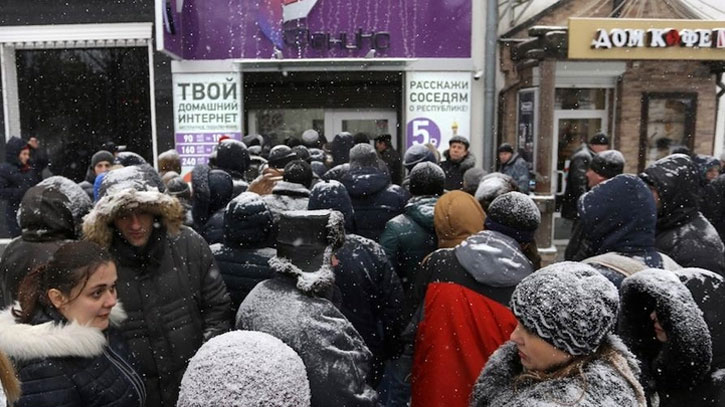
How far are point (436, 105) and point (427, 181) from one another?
707 cm

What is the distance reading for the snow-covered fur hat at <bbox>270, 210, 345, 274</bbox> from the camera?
2.47m

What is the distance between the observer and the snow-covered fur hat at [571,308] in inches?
67.1

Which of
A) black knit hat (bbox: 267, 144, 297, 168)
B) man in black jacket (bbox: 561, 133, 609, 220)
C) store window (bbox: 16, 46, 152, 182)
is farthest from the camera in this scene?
store window (bbox: 16, 46, 152, 182)

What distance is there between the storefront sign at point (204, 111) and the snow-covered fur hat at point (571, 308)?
1002 cm

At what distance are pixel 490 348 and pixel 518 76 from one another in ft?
31.5

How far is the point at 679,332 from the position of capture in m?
2.05

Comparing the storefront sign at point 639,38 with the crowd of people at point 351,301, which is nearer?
the crowd of people at point 351,301

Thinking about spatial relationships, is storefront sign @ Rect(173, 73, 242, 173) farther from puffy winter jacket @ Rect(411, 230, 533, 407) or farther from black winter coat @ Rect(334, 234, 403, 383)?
puffy winter jacket @ Rect(411, 230, 533, 407)

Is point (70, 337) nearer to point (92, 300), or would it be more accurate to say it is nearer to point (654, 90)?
point (92, 300)

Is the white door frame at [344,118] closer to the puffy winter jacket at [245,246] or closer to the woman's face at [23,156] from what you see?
the woman's face at [23,156]

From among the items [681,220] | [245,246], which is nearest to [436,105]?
[681,220]

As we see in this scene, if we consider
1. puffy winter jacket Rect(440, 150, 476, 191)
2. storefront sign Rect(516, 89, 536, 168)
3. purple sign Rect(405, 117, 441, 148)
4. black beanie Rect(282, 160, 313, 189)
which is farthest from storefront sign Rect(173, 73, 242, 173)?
black beanie Rect(282, 160, 313, 189)

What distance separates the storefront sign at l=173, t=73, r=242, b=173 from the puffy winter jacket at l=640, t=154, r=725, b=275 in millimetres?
8663

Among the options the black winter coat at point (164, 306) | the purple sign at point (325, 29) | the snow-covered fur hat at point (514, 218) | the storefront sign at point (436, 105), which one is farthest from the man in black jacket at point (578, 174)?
the black winter coat at point (164, 306)
